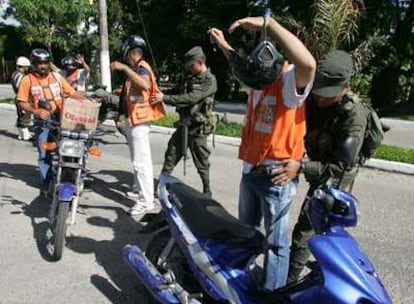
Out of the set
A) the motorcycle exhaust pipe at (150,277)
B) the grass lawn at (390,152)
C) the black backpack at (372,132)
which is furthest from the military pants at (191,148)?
the grass lawn at (390,152)

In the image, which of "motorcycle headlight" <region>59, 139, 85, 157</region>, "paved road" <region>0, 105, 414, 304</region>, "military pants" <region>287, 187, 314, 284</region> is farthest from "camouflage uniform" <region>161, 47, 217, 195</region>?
"military pants" <region>287, 187, 314, 284</region>

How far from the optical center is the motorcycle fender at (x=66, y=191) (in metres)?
4.36

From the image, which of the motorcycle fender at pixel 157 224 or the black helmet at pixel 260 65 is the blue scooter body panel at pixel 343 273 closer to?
the black helmet at pixel 260 65

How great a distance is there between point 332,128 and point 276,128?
0.52 meters

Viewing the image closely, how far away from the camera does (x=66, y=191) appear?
441cm

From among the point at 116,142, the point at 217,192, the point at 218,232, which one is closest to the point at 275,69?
the point at 218,232

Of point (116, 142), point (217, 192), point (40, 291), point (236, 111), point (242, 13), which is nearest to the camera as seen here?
point (40, 291)

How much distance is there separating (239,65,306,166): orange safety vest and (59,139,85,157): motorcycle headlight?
2.16m

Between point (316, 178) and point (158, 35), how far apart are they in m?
22.6

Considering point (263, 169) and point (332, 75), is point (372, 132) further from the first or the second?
point (263, 169)

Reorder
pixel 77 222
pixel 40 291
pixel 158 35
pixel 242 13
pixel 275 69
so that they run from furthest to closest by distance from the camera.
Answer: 1. pixel 158 35
2. pixel 242 13
3. pixel 77 222
4. pixel 40 291
5. pixel 275 69

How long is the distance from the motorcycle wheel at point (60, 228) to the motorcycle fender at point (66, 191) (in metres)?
0.04

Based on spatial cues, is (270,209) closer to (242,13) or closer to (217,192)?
(217,192)

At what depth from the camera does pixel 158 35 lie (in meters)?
24.8
